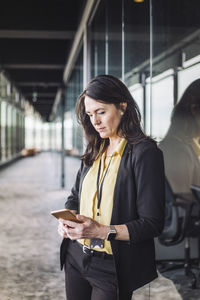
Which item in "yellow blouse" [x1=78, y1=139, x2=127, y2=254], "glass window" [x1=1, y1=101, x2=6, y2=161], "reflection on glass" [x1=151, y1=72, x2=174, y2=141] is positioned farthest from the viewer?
"glass window" [x1=1, y1=101, x2=6, y2=161]

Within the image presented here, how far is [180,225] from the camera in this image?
157 inches

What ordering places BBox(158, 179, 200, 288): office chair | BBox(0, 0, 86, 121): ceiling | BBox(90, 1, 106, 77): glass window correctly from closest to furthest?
1. BBox(158, 179, 200, 288): office chair
2. BBox(90, 1, 106, 77): glass window
3. BBox(0, 0, 86, 121): ceiling

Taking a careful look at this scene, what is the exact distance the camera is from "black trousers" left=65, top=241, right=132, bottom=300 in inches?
61.1

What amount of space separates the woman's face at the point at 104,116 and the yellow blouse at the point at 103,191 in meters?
0.08

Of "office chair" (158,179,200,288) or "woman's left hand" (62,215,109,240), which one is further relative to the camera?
"office chair" (158,179,200,288)

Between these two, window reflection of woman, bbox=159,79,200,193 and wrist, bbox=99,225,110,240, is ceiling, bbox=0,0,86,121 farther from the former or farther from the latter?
wrist, bbox=99,225,110,240

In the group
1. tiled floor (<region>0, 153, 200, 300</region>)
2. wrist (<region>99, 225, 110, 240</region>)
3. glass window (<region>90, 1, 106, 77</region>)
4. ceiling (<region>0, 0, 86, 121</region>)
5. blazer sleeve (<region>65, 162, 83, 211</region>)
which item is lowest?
tiled floor (<region>0, 153, 200, 300</region>)

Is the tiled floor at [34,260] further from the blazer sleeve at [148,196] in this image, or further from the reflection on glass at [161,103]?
the blazer sleeve at [148,196]

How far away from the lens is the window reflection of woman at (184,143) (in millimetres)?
3674

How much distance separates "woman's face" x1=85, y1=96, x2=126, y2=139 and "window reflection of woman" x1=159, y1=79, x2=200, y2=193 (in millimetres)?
1746

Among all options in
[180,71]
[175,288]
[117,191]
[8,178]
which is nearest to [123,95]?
[117,191]

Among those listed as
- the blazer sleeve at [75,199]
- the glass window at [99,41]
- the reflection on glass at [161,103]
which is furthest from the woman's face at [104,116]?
the glass window at [99,41]

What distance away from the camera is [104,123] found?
65.2 inches

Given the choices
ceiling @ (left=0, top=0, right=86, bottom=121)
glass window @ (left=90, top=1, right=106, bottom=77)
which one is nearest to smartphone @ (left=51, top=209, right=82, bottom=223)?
glass window @ (left=90, top=1, right=106, bottom=77)
